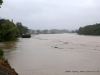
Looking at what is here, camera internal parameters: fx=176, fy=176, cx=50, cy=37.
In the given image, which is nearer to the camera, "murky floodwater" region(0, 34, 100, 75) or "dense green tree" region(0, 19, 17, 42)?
"murky floodwater" region(0, 34, 100, 75)

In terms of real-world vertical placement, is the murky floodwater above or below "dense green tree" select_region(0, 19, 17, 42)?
below

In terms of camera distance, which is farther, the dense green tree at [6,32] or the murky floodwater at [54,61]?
the dense green tree at [6,32]

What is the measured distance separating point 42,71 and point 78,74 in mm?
2936

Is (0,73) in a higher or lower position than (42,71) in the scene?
higher

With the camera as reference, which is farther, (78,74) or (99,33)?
(99,33)

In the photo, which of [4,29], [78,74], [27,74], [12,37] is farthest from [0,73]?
[12,37]

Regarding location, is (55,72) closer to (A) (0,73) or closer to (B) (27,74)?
(B) (27,74)

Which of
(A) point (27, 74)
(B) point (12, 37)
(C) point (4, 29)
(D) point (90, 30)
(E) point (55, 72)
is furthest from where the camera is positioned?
(D) point (90, 30)

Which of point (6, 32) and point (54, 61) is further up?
point (6, 32)

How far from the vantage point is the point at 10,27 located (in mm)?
61219

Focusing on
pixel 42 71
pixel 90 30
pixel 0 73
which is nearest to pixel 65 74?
pixel 42 71

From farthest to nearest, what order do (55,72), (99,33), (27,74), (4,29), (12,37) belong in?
1. (99,33)
2. (12,37)
3. (4,29)
4. (55,72)
5. (27,74)

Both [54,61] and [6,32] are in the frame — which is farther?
[6,32]

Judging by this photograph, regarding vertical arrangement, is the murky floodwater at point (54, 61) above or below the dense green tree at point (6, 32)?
below
